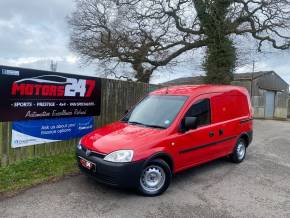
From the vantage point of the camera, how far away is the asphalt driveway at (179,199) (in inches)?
167

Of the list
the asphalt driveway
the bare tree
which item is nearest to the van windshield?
the asphalt driveway

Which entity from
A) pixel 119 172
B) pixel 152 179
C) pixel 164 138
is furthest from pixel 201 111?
pixel 119 172

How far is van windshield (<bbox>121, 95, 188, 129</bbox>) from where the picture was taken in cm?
547

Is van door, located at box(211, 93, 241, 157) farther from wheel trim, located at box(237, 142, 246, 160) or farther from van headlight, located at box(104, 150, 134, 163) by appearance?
van headlight, located at box(104, 150, 134, 163)

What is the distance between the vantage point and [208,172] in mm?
6328

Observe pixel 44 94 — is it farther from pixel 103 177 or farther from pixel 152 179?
pixel 152 179

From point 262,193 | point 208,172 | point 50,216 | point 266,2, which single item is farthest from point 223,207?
point 266,2

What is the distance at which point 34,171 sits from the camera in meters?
5.88

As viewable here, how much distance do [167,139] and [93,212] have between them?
176 centimetres

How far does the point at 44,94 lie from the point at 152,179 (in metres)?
3.47

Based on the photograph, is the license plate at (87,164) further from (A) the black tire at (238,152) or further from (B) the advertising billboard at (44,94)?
(A) the black tire at (238,152)

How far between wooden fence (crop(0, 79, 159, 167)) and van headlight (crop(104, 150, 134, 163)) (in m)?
2.85

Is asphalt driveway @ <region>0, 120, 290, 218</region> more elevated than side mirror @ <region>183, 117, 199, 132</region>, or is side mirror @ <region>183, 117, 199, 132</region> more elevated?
side mirror @ <region>183, 117, 199, 132</region>

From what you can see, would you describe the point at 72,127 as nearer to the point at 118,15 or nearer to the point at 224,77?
the point at 224,77
